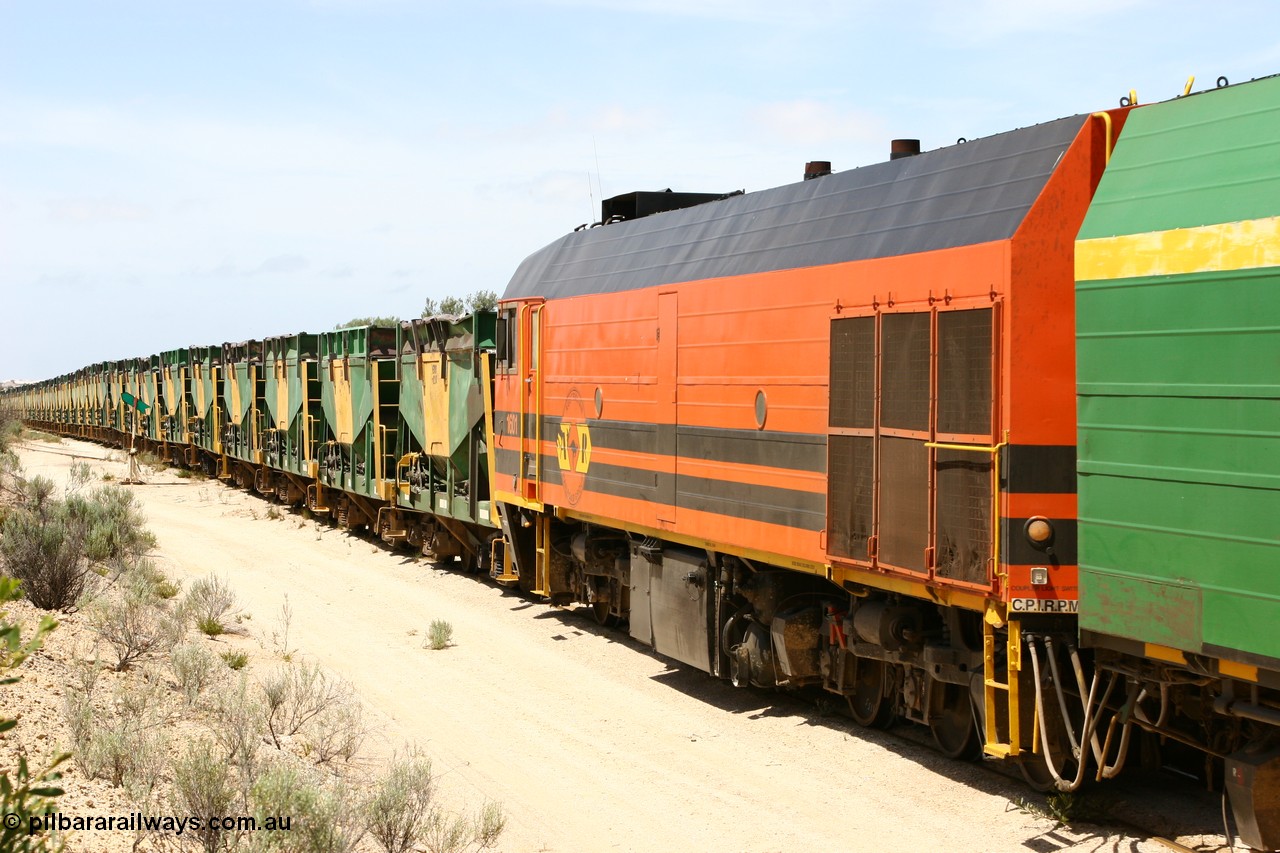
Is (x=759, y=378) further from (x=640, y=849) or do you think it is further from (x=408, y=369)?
(x=408, y=369)

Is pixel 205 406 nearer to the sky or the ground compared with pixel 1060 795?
nearer to the sky

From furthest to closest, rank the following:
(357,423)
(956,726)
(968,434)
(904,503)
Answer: (357,423) → (956,726) → (904,503) → (968,434)

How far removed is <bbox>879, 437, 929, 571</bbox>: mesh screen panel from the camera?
26.1 ft

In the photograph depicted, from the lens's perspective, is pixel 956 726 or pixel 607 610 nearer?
pixel 956 726

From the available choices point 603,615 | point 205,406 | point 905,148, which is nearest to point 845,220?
point 905,148

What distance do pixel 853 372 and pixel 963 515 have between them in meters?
1.55

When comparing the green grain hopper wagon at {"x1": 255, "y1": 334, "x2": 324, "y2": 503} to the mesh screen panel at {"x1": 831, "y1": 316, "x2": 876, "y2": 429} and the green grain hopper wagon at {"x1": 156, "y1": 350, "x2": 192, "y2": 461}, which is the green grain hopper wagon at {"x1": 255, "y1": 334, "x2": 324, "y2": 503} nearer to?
the green grain hopper wagon at {"x1": 156, "y1": 350, "x2": 192, "y2": 461}

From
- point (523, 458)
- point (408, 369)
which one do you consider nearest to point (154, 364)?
point (408, 369)

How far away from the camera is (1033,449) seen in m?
7.19

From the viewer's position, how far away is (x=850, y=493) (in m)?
8.71

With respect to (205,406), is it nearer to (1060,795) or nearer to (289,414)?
(289,414)

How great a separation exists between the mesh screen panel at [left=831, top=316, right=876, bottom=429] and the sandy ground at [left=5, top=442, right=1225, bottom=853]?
2.61m

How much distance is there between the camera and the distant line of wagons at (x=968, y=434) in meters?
6.08

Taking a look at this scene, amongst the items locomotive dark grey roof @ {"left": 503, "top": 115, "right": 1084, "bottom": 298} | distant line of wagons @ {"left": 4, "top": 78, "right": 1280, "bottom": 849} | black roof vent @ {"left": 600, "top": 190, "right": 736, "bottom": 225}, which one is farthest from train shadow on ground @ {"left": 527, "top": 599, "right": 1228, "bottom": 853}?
black roof vent @ {"left": 600, "top": 190, "right": 736, "bottom": 225}
